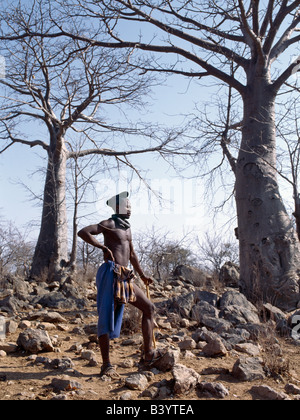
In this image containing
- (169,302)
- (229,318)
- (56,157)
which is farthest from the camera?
(56,157)

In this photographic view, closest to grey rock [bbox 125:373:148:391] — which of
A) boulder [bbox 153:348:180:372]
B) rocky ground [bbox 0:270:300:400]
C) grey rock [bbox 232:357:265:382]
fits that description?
rocky ground [bbox 0:270:300:400]

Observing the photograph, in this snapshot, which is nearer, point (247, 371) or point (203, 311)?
point (247, 371)

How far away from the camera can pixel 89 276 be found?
25.4 ft

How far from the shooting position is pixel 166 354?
2.99 metres

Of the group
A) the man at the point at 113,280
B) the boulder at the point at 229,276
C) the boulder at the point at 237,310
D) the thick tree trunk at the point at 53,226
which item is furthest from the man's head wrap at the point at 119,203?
the thick tree trunk at the point at 53,226

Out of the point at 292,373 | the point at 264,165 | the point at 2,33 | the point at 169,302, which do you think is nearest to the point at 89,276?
the point at 169,302

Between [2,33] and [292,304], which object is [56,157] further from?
[292,304]

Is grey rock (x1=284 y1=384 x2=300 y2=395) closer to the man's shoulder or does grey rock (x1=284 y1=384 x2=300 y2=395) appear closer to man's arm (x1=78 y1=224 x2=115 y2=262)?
man's arm (x1=78 y1=224 x2=115 y2=262)

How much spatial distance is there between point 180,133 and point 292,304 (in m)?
4.54

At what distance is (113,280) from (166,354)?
2.02 ft

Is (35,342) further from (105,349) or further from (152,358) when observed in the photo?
(152,358)

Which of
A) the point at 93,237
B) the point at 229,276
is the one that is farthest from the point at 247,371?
the point at 229,276

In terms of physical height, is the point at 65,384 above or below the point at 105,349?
below

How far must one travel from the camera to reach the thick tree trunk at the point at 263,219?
5363 millimetres
